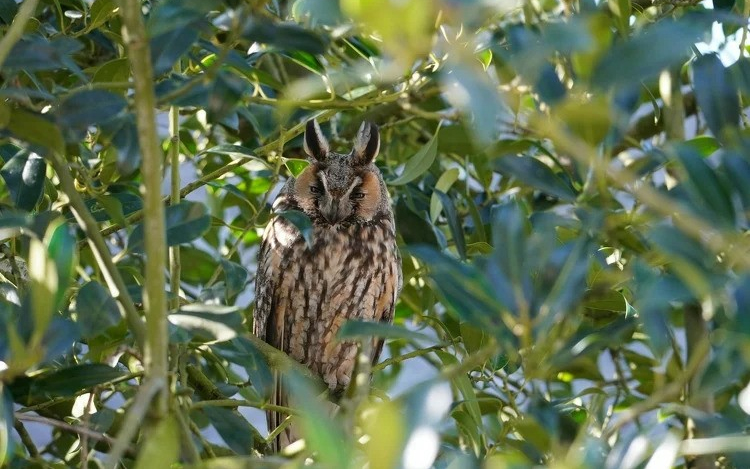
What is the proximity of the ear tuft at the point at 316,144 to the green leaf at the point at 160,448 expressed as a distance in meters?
1.27

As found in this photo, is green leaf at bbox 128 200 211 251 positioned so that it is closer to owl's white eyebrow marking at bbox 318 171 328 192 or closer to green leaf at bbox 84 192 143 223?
green leaf at bbox 84 192 143 223

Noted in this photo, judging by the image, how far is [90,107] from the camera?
2.81 ft

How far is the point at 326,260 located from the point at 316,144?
259mm

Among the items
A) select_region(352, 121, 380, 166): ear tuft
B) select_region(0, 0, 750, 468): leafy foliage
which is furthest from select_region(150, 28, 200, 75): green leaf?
select_region(352, 121, 380, 166): ear tuft

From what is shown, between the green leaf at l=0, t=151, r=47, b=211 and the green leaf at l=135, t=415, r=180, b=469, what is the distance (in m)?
0.56

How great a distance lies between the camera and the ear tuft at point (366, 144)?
1.96m

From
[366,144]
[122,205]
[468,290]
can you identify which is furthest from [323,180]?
[468,290]

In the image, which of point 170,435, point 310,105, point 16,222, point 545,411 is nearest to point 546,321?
point 545,411

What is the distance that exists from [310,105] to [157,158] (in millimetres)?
446

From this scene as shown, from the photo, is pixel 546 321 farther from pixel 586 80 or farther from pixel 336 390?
pixel 336 390

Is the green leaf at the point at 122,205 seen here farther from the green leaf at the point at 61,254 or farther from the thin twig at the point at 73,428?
the green leaf at the point at 61,254

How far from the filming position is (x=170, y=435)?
74cm

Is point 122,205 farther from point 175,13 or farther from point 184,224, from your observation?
point 175,13

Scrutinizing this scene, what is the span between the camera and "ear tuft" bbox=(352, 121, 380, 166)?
6.44ft
